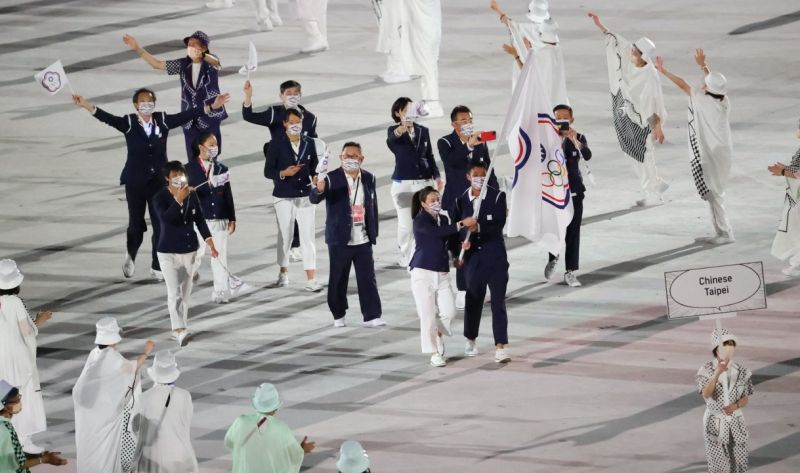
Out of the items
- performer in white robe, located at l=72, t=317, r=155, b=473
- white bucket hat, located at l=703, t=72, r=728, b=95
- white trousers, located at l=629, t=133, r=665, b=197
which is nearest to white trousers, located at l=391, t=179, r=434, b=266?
white bucket hat, located at l=703, t=72, r=728, b=95

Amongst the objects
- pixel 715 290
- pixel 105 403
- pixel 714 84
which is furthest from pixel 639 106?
pixel 105 403

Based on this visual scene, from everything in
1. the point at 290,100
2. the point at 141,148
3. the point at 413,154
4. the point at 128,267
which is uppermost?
the point at 290,100

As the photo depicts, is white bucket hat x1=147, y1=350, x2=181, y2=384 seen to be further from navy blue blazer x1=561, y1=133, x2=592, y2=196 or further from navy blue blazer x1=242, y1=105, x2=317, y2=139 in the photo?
navy blue blazer x1=561, y1=133, x2=592, y2=196

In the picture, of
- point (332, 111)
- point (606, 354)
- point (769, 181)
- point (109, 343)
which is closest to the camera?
point (109, 343)

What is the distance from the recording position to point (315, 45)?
2841 centimetres

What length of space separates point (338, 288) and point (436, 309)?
98 cm

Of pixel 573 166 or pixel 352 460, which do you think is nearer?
pixel 352 460

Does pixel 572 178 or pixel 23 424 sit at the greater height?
pixel 572 178

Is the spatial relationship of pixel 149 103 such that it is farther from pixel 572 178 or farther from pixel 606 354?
pixel 606 354

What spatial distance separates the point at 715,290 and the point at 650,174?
7.90 m

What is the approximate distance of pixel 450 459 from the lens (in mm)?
13969

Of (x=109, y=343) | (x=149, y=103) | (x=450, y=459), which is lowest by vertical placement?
(x=450, y=459)

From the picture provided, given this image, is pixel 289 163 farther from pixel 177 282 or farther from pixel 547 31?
pixel 547 31

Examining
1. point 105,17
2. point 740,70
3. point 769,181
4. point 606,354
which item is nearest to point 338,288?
point 606,354
